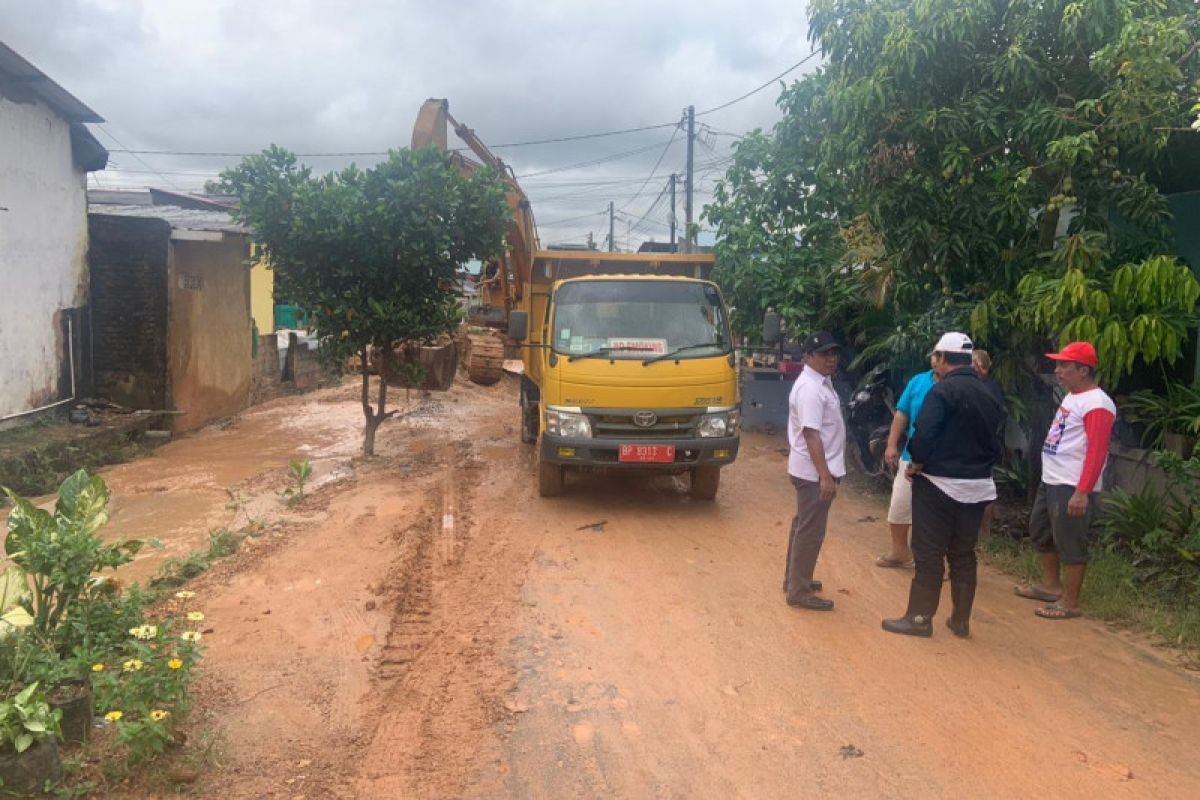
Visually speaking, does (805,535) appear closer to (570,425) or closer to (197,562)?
(570,425)

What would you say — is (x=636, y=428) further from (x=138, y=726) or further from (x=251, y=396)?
(x=251, y=396)

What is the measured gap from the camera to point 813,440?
5.29m

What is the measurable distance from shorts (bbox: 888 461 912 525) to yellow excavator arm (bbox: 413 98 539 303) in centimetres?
570

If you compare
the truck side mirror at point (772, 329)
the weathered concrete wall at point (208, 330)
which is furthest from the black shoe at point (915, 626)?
the weathered concrete wall at point (208, 330)

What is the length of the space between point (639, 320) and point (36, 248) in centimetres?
756

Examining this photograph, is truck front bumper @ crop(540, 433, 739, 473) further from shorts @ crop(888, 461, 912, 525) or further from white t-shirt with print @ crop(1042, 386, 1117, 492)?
white t-shirt with print @ crop(1042, 386, 1117, 492)

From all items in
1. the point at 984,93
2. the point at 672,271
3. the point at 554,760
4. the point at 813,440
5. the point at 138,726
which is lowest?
the point at 554,760

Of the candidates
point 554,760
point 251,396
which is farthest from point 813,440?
point 251,396

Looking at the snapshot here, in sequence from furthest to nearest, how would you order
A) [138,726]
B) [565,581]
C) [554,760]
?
1. [565,581]
2. [554,760]
3. [138,726]

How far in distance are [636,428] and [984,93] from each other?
3.77 meters

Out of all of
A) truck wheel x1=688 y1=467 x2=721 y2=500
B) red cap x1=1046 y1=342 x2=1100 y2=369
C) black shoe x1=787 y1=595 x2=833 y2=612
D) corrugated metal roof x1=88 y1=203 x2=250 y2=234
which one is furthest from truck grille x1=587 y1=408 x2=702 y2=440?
corrugated metal roof x1=88 y1=203 x2=250 y2=234

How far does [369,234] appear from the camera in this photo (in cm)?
982

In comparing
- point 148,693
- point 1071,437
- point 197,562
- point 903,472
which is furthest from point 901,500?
point 197,562

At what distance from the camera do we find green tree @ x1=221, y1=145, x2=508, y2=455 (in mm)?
9625
